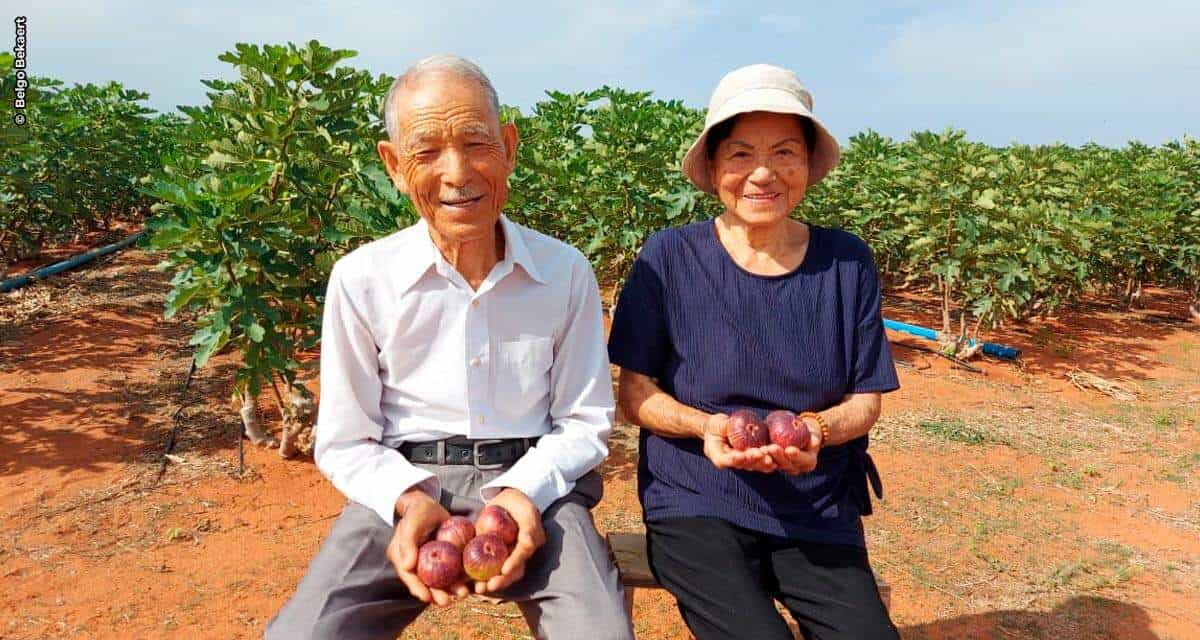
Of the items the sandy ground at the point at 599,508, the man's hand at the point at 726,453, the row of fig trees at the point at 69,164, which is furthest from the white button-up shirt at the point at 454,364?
the row of fig trees at the point at 69,164

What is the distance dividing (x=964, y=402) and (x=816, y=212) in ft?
7.96

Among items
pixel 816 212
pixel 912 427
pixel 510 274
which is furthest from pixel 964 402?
pixel 510 274

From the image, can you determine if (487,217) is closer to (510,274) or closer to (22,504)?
(510,274)

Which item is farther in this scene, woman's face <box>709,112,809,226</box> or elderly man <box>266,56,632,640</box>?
woman's face <box>709,112,809,226</box>

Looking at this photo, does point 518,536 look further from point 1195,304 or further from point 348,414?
point 1195,304

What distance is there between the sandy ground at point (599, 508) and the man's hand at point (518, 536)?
141cm

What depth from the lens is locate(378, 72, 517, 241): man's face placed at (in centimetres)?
172

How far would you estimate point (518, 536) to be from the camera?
176cm

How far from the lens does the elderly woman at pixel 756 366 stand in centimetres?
195

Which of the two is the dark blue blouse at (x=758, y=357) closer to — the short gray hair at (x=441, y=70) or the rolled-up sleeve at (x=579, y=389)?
the rolled-up sleeve at (x=579, y=389)

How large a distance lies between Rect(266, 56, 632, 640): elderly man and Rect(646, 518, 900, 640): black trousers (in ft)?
0.79

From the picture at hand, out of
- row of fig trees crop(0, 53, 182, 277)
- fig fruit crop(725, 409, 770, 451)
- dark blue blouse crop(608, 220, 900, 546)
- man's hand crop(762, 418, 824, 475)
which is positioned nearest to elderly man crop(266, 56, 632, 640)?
dark blue blouse crop(608, 220, 900, 546)

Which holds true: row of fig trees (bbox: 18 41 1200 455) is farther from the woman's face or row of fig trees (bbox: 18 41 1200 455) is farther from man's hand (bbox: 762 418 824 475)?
man's hand (bbox: 762 418 824 475)

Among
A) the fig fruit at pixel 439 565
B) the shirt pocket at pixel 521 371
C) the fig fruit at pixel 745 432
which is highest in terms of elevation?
the shirt pocket at pixel 521 371
